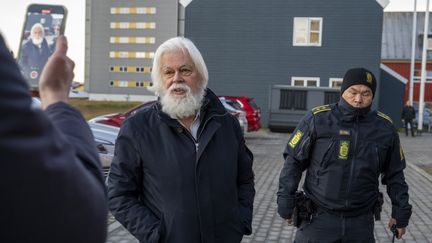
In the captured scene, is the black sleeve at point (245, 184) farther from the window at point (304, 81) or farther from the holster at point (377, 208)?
the window at point (304, 81)

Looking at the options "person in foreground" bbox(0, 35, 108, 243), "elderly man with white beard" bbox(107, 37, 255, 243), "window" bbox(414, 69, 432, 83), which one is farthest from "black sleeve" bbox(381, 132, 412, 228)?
"window" bbox(414, 69, 432, 83)

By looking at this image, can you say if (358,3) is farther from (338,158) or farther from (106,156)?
(338,158)

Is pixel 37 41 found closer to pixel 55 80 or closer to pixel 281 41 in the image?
pixel 55 80

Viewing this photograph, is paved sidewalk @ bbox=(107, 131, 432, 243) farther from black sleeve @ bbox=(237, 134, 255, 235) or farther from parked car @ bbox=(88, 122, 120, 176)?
parked car @ bbox=(88, 122, 120, 176)

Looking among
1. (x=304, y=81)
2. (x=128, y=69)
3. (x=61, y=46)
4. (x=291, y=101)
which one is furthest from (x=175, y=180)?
(x=128, y=69)

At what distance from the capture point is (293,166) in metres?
3.80

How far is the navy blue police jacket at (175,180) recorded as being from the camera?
260 cm

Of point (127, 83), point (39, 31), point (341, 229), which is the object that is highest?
point (39, 31)

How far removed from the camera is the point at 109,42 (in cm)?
6744

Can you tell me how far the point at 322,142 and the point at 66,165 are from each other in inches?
117

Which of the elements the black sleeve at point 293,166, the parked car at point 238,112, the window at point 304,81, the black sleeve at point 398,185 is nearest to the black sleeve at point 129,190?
the black sleeve at point 293,166

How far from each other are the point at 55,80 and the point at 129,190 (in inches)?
67.2

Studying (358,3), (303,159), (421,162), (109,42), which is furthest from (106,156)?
(109,42)

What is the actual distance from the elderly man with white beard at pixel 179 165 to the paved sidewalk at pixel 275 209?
1104mm
